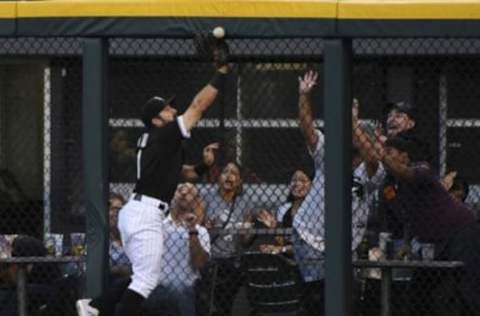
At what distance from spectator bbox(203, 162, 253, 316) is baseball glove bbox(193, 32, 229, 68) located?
1.21 m

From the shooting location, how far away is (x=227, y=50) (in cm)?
715

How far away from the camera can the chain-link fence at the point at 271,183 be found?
7.80 meters

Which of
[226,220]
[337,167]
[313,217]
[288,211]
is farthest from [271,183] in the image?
[337,167]

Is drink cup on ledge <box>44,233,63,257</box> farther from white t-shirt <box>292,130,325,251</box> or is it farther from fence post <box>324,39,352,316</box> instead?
fence post <box>324,39,352,316</box>

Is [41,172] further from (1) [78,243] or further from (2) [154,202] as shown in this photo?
(2) [154,202]

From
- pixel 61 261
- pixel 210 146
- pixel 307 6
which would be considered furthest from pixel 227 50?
pixel 61 261

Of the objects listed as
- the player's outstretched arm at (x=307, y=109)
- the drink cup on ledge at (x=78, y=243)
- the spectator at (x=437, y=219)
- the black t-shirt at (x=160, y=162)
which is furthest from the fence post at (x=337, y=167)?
the drink cup on ledge at (x=78, y=243)

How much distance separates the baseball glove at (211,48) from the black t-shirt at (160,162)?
41 centimetres

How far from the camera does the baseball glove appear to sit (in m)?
7.08

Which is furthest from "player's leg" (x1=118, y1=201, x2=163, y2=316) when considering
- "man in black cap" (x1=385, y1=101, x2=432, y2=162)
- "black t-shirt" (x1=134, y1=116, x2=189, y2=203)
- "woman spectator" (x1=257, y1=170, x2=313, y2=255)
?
"man in black cap" (x1=385, y1=101, x2=432, y2=162)

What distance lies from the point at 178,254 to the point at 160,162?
98 cm

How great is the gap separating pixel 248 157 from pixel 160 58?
1121 mm

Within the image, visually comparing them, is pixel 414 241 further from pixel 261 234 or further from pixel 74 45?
pixel 74 45

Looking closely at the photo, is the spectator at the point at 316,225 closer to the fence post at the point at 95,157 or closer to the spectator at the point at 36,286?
the fence post at the point at 95,157
